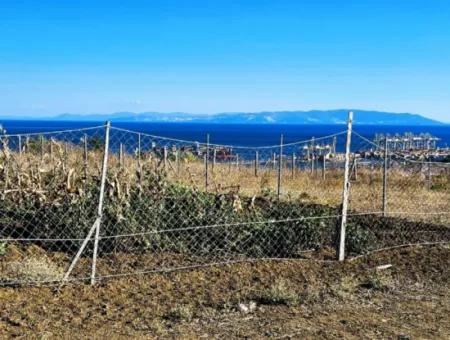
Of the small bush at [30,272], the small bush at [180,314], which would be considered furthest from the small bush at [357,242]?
the small bush at [30,272]

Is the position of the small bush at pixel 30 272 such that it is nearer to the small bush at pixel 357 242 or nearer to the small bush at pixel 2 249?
the small bush at pixel 2 249

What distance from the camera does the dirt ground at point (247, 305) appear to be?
5.35 metres

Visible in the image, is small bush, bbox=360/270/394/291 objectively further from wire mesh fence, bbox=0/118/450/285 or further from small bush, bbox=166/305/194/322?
small bush, bbox=166/305/194/322

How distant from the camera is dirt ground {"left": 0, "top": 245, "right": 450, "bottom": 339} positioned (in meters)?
5.35

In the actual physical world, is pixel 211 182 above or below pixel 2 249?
below

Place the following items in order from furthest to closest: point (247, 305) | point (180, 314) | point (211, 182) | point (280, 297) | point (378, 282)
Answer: point (211, 182)
point (378, 282)
point (280, 297)
point (247, 305)
point (180, 314)

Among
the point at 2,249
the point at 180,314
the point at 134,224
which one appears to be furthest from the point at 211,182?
the point at 180,314

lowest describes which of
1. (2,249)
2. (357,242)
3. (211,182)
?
(211,182)

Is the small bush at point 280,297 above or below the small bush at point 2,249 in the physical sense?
below

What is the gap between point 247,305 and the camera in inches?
239

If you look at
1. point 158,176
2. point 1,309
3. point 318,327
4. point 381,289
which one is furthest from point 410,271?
point 1,309

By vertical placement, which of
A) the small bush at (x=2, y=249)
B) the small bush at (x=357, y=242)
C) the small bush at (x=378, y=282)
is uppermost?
the small bush at (x=2, y=249)

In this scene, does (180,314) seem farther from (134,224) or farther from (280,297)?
(134,224)

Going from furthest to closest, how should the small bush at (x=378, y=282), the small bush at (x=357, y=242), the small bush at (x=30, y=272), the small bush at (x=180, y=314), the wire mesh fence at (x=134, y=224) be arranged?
the small bush at (x=357, y=242), the wire mesh fence at (x=134, y=224), the small bush at (x=378, y=282), the small bush at (x=30, y=272), the small bush at (x=180, y=314)
